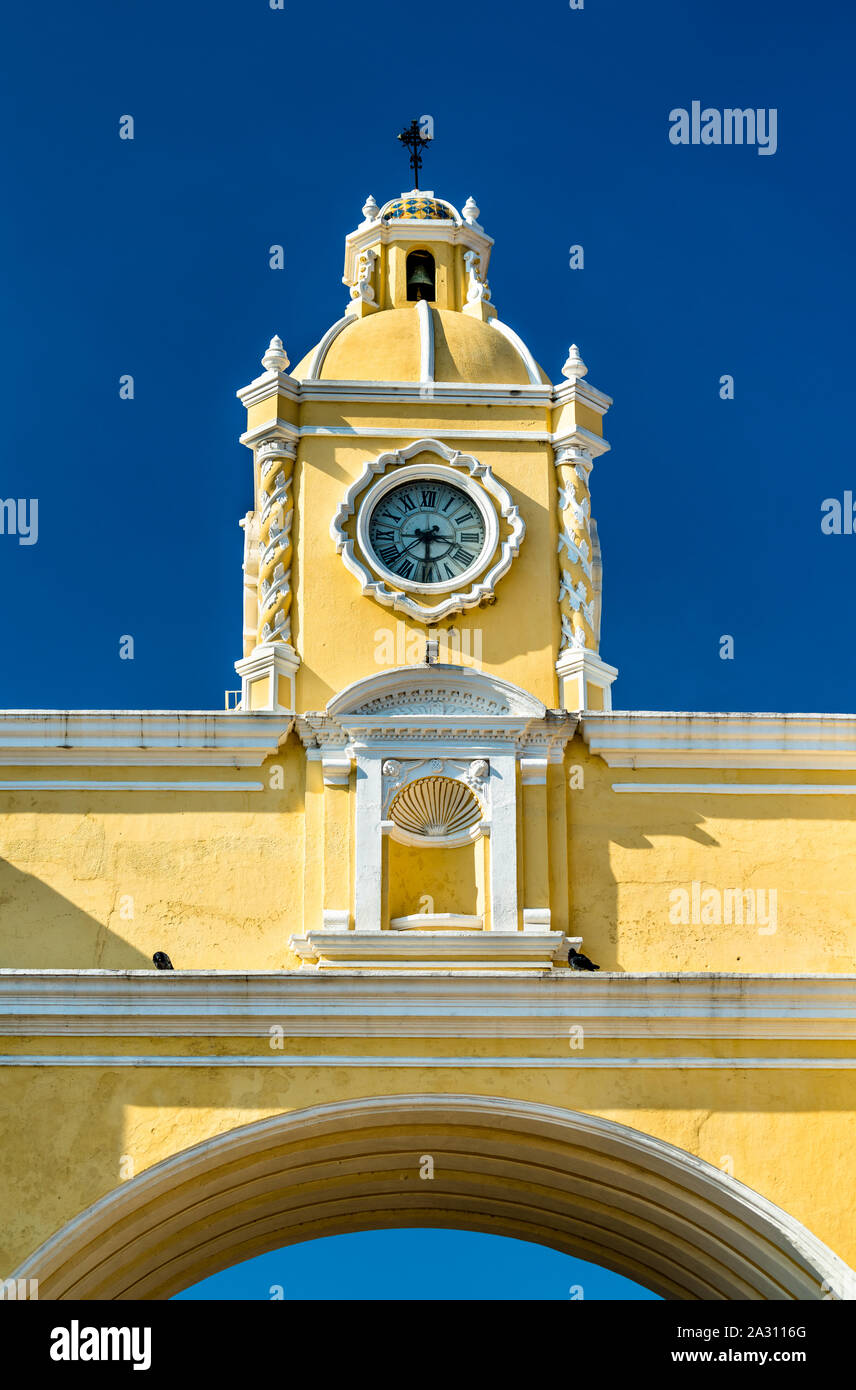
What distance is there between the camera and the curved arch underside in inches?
591

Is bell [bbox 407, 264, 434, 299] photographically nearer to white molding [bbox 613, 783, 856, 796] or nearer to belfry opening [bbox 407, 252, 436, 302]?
belfry opening [bbox 407, 252, 436, 302]

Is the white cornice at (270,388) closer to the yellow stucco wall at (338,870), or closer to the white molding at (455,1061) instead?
the yellow stucco wall at (338,870)

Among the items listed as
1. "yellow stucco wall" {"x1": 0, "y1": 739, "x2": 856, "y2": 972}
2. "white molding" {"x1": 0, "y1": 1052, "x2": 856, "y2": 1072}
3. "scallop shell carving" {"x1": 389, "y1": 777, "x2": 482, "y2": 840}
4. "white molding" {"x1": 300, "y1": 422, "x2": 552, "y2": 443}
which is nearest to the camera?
"white molding" {"x1": 0, "y1": 1052, "x2": 856, "y2": 1072}

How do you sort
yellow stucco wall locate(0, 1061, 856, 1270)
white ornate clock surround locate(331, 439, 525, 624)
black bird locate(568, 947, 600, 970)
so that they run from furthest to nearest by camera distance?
white ornate clock surround locate(331, 439, 525, 624) → black bird locate(568, 947, 600, 970) → yellow stucco wall locate(0, 1061, 856, 1270)

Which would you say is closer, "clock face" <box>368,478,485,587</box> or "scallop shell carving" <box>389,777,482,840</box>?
"scallop shell carving" <box>389,777,482,840</box>

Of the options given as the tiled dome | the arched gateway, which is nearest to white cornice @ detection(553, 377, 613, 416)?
the arched gateway

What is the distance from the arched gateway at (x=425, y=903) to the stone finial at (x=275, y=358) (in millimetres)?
24

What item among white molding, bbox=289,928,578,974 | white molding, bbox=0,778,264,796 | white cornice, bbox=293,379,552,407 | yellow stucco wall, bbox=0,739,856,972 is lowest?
white molding, bbox=289,928,578,974

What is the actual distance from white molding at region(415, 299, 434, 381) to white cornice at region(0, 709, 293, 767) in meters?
3.20

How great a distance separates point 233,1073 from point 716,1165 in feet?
10.1

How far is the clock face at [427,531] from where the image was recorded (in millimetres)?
18031
